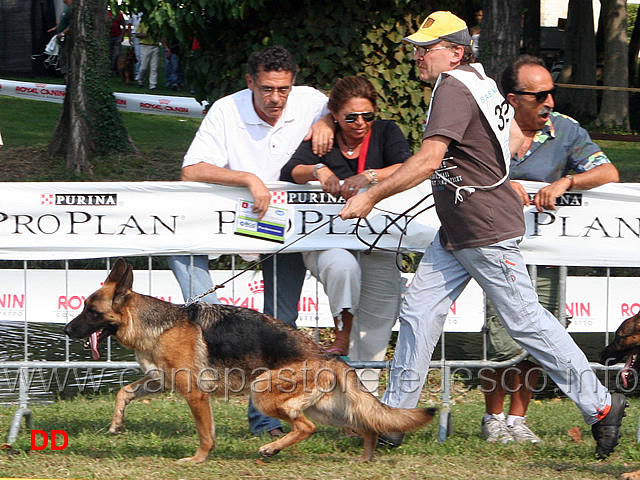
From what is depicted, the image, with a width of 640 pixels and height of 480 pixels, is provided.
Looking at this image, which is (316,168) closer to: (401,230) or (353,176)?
(353,176)

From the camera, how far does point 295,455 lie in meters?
5.01

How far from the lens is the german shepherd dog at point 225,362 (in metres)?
4.75

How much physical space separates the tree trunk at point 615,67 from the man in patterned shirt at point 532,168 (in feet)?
49.7

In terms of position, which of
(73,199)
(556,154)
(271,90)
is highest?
(271,90)

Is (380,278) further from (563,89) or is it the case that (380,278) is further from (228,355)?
(563,89)

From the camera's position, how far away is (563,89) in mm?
20812

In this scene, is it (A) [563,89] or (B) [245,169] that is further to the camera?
(A) [563,89]

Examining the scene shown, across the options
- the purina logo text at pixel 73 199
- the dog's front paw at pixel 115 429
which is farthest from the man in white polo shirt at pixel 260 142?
the dog's front paw at pixel 115 429

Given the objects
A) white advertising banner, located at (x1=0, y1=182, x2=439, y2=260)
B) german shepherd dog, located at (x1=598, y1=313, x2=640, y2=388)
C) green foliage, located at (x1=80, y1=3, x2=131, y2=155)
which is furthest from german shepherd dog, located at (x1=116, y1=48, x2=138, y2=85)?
german shepherd dog, located at (x1=598, y1=313, x2=640, y2=388)

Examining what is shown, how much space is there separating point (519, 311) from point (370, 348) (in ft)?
4.23

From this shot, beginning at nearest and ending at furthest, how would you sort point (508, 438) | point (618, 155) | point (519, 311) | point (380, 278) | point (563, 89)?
point (519, 311) → point (508, 438) → point (380, 278) → point (618, 155) → point (563, 89)

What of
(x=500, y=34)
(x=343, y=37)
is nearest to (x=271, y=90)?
(x=343, y=37)

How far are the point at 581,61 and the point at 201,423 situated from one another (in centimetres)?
1855

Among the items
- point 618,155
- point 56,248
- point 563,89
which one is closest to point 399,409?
point 56,248
